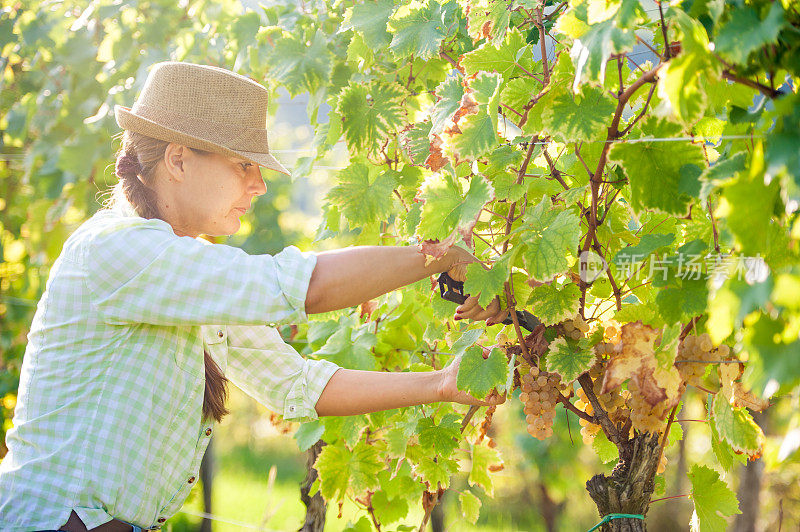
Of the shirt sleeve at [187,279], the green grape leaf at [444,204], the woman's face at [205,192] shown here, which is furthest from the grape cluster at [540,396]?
the woman's face at [205,192]

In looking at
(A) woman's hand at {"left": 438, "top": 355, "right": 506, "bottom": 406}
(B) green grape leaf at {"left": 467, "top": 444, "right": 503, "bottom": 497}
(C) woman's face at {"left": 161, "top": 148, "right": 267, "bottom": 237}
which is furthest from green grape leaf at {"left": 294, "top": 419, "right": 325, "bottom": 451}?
(C) woman's face at {"left": 161, "top": 148, "right": 267, "bottom": 237}

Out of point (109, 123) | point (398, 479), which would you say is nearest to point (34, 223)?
point (109, 123)

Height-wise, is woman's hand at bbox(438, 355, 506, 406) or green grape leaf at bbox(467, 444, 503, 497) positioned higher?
woman's hand at bbox(438, 355, 506, 406)

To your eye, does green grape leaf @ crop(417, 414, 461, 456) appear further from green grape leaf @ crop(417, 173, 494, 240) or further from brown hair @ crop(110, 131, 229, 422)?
green grape leaf @ crop(417, 173, 494, 240)

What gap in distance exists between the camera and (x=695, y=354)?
46.0 inches

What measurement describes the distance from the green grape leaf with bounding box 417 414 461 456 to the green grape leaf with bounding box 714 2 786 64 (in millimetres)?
1089

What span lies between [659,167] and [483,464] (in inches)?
42.1

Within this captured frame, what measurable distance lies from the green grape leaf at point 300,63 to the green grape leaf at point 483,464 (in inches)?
44.4

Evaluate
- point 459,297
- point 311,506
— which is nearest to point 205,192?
point 459,297

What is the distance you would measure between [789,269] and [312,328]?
66.3 inches

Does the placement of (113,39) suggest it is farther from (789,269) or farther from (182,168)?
(789,269)

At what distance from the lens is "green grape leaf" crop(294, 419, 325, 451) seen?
1987 mm

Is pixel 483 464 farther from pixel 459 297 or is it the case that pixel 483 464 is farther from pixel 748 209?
pixel 748 209

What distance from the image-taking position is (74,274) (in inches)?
52.7
